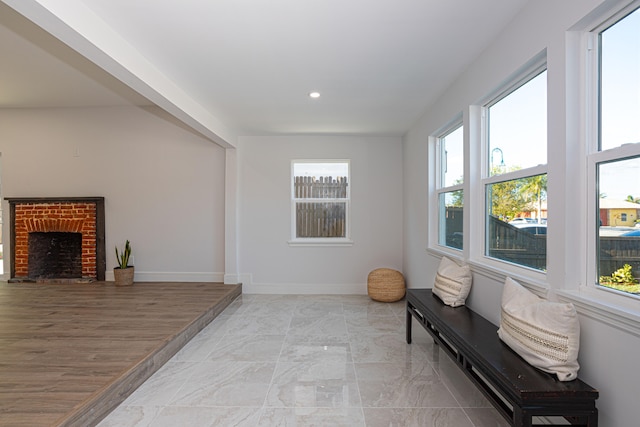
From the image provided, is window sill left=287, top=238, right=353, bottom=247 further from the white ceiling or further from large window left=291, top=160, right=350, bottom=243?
the white ceiling

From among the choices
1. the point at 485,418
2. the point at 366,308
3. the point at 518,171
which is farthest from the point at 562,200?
the point at 366,308

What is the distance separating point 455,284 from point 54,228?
5.78 meters

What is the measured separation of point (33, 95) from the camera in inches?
177

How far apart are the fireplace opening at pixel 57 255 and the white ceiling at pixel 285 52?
2.26 metres

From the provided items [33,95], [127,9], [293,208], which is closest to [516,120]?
[127,9]

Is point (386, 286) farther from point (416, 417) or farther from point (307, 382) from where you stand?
point (416, 417)

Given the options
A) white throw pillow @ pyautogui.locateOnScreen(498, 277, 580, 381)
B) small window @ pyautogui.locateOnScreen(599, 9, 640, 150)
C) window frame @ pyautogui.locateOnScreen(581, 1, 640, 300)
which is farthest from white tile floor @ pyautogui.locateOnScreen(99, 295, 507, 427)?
small window @ pyautogui.locateOnScreen(599, 9, 640, 150)

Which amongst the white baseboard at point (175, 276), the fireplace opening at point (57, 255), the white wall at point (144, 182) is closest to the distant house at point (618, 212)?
the white wall at point (144, 182)

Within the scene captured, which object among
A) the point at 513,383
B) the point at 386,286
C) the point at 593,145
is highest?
A: the point at 593,145

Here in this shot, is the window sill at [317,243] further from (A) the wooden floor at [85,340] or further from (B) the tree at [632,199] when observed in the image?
(B) the tree at [632,199]

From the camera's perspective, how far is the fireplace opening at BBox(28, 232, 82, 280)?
5.30 metres

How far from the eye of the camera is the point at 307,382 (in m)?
2.53

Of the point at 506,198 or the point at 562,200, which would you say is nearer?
the point at 562,200

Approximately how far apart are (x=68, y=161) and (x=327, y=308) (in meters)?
4.63
